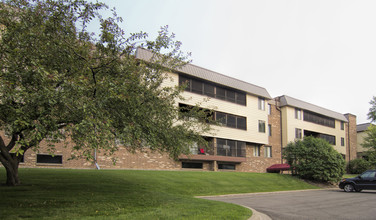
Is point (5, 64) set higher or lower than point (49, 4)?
lower

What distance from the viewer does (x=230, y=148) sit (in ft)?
104

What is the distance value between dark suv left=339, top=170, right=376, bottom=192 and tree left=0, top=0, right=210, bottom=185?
15.4 m

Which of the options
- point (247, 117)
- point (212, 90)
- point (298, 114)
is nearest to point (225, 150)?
point (247, 117)

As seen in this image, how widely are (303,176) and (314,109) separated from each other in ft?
65.7

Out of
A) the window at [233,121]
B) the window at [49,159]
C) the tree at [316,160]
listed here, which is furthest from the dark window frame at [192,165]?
the window at [49,159]

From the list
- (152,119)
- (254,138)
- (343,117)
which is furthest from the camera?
(343,117)

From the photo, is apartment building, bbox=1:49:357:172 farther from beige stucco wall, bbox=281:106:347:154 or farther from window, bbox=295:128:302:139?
window, bbox=295:128:302:139

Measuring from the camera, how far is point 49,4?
8.74 m

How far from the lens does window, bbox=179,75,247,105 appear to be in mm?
28266

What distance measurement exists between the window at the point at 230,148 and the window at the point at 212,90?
14.9 ft

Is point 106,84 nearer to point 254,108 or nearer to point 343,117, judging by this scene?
point 254,108

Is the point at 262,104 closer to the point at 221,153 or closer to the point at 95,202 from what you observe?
the point at 221,153

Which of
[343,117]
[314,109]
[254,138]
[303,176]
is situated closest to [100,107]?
[303,176]

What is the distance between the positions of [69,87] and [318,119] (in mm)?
44973
